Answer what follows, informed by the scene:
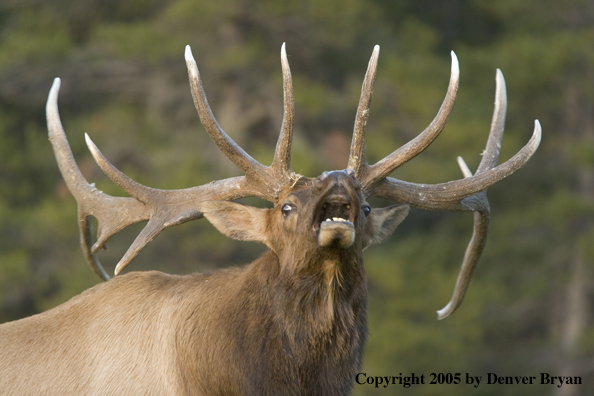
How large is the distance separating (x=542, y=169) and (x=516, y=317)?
3552 mm

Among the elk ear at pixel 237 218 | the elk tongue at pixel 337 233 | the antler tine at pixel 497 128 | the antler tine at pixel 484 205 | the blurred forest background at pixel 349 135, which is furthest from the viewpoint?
the blurred forest background at pixel 349 135

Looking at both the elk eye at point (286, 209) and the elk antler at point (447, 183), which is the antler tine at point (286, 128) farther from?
the elk antler at point (447, 183)

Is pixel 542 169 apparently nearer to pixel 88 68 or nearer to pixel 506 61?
pixel 506 61

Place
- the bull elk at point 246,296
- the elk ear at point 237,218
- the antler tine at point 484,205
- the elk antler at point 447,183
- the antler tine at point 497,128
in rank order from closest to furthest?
the bull elk at point 246,296, the elk antler at point 447,183, the elk ear at point 237,218, the antler tine at point 484,205, the antler tine at point 497,128

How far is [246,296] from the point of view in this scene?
456cm

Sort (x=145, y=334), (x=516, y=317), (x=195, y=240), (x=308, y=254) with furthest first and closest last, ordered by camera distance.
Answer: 1. (x=516, y=317)
2. (x=195, y=240)
3. (x=145, y=334)
4. (x=308, y=254)

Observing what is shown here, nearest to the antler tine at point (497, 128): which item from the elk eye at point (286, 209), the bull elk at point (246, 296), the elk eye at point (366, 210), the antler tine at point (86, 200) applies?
the bull elk at point (246, 296)

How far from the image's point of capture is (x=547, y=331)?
19.9 m

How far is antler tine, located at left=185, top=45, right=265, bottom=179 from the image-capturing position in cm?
468

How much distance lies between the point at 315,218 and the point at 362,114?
2.30 feet

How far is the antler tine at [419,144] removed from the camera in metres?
4.74

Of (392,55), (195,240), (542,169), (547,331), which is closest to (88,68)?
(195,240)

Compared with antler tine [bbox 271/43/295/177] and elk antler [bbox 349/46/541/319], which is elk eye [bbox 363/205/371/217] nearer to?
elk antler [bbox 349/46/541/319]

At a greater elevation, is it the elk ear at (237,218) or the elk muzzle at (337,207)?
the elk muzzle at (337,207)
